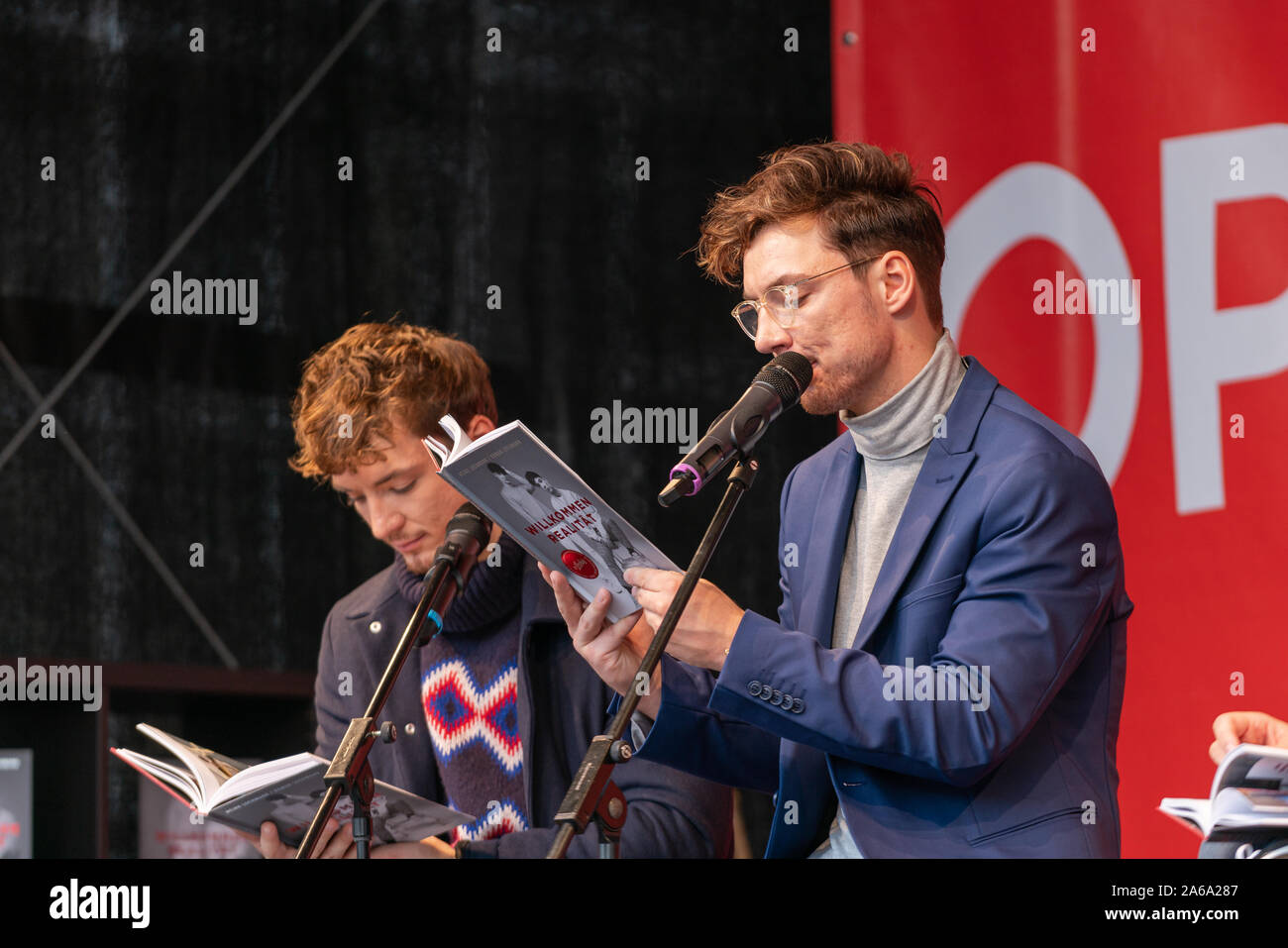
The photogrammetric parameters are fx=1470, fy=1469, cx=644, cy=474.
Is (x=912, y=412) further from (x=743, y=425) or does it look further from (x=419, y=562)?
(x=419, y=562)

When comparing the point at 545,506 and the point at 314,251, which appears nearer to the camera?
the point at 545,506

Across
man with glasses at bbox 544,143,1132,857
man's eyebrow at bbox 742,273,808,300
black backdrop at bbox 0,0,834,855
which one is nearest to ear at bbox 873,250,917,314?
man with glasses at bbox 544,143,1132,857

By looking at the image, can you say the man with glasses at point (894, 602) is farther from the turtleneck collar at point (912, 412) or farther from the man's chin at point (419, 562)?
the man's chin at point (419, 562)

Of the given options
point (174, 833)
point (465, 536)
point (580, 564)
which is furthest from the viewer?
point (174, 833)

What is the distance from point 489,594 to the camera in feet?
7.41

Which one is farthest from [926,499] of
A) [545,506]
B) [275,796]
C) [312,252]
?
[312,252]

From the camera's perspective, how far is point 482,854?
2.03 m

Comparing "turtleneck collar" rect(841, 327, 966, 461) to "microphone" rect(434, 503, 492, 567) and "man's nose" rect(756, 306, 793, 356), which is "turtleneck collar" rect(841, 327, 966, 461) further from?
"microphone" rect(434, 503, 492, 567)

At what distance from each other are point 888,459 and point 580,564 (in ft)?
1.50

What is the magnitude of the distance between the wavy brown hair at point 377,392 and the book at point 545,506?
2.56 ft

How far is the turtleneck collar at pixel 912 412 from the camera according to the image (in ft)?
6.03
